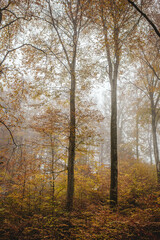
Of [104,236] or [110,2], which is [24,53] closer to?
[110,2]

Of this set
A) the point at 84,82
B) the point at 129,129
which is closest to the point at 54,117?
the point at 84,82

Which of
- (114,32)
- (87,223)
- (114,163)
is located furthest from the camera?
(114,163)

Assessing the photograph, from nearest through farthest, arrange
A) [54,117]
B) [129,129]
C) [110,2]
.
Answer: [110,2], [54,117], [129,129]

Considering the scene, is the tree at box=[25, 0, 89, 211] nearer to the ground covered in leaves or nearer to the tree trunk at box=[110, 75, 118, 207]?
the ground covered in leaves

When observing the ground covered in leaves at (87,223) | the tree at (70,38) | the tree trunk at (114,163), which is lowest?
the ground covered in leaves at (87,223)

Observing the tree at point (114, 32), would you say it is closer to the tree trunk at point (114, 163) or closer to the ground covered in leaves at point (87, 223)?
the tree trunk at point (114, 163)

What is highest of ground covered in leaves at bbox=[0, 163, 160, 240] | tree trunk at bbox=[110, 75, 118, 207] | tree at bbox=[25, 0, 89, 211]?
tree at bbox=[25, 0, 89, 211]

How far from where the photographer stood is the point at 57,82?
6973 mm

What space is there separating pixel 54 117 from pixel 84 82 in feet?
8.93

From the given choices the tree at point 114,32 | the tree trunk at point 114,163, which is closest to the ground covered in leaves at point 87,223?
the tree trunk at point 114,163

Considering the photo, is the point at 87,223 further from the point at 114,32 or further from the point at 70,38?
the point at 70,38

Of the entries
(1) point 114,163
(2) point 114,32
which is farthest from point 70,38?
(1) point 114,163

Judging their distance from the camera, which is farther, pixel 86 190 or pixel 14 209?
pixel 86 190

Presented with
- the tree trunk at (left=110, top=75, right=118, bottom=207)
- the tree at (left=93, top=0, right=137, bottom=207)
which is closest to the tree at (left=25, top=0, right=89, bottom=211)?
the tree at (left=93, top=0, right=137, bottom=207)
